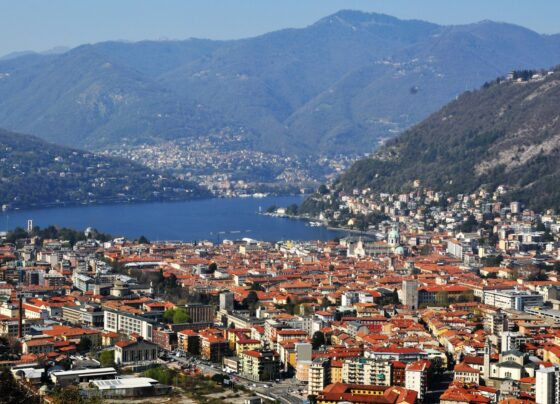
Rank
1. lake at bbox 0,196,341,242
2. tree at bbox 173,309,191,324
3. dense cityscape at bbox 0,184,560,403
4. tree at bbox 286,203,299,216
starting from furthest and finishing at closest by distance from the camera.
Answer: tree at bbox 286,203,299,216 < lake at bbox 0,196,341,242 < tree at bbox 173,309,191,324 < dense cityscape at bbox 0,184,560,403

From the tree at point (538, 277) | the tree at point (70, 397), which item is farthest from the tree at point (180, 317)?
the tree at point (538, 277)

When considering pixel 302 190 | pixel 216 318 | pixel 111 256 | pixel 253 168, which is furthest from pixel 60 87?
pixel 216 318

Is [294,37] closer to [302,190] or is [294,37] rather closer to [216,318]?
[302,190]

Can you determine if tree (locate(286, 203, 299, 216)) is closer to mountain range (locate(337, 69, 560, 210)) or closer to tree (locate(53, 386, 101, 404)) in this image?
mountain range (locate(337, 69, 560, 210))

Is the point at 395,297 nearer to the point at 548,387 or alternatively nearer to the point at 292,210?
the point at 548,387

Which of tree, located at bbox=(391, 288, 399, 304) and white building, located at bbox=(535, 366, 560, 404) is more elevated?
tree, located at bbox=(391, 288, 399, 304)

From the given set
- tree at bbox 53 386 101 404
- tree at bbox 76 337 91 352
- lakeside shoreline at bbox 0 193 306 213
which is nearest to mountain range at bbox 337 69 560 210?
lakeside shoreline at bbox 0 193 306 213

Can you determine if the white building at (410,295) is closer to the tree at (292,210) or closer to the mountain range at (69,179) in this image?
the tree at (292,210)

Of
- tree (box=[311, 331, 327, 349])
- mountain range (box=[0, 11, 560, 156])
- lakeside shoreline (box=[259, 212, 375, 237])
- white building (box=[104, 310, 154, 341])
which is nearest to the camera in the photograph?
tree (box=[311, 331, 327, 349])
